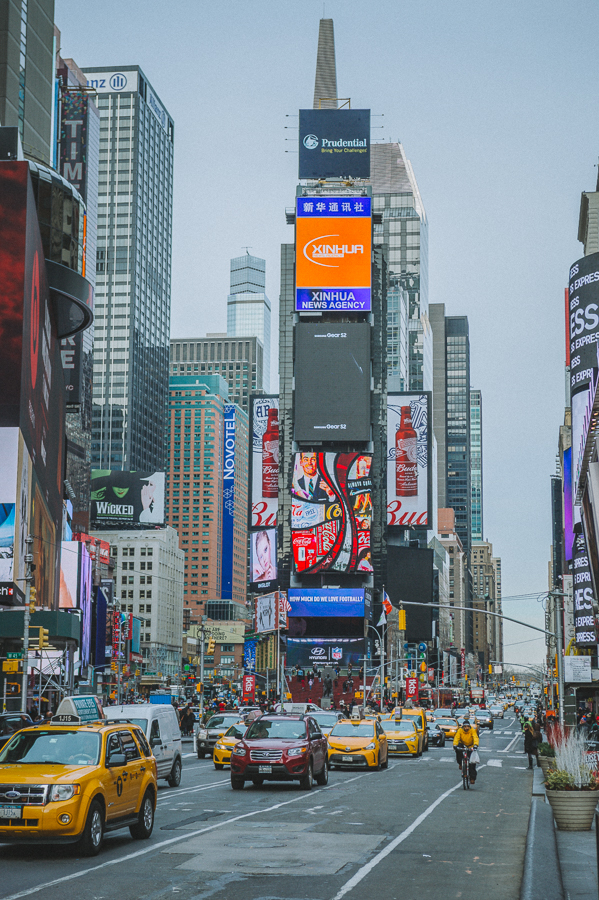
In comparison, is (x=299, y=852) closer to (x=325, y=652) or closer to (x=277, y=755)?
(x=277, y=755)

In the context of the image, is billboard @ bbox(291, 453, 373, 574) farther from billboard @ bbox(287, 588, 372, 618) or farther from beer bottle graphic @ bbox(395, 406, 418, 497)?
beer bottle graphic @ bbox(395, 406, 418, 497)

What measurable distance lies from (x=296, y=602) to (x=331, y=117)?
59396 mm

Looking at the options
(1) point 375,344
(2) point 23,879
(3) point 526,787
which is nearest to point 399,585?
(1) point 375,344

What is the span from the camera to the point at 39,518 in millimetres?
44062

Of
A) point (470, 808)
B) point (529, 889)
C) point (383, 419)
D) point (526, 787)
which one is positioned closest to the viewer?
point (529, 889)

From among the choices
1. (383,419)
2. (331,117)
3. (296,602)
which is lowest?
(296,602)

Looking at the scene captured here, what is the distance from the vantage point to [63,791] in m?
13.5

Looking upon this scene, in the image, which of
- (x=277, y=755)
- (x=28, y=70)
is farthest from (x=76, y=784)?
(x=28, y=70)

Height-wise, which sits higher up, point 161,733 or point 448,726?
point 161,733

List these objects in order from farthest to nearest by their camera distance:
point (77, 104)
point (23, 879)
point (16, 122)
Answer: point (77, 104)
point (16, 122)
point (23, 879)

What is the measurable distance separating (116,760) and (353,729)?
19993mm

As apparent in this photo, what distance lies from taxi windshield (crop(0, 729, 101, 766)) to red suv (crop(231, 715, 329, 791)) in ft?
33.0

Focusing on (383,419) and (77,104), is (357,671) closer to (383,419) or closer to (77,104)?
(383,419)

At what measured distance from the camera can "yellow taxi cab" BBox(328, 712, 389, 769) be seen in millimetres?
33062
